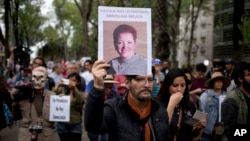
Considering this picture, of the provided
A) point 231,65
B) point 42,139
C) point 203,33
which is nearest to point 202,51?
point 203,33

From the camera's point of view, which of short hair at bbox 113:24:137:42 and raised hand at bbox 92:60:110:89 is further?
short hair at bbox 113:24:137:42

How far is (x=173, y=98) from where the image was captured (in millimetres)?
4191

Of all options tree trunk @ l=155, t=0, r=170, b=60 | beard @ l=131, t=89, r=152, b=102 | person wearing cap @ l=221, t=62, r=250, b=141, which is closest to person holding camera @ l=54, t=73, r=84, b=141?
person wearing cap @ l=221, t=62, r=250, b=141

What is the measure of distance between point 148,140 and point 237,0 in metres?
12.1

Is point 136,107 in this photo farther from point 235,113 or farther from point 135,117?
point 235,113

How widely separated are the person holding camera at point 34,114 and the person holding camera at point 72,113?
106 centimetres

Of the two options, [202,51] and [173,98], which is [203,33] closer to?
[202,51]

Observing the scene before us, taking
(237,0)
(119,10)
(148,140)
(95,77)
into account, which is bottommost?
(148,140)

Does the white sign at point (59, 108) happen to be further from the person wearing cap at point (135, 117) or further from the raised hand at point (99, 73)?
the raised hand at point (99, 73)

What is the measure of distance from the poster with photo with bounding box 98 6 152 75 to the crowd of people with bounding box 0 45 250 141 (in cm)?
10

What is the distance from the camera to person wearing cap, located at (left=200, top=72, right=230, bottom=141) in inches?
275

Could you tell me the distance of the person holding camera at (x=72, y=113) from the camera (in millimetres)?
7395

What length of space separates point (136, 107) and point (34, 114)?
294 centimetres

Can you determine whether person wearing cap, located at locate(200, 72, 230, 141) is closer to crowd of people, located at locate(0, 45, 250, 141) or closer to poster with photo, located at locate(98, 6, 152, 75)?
crowd of people, located at locate(0, 45, 250, 141)
